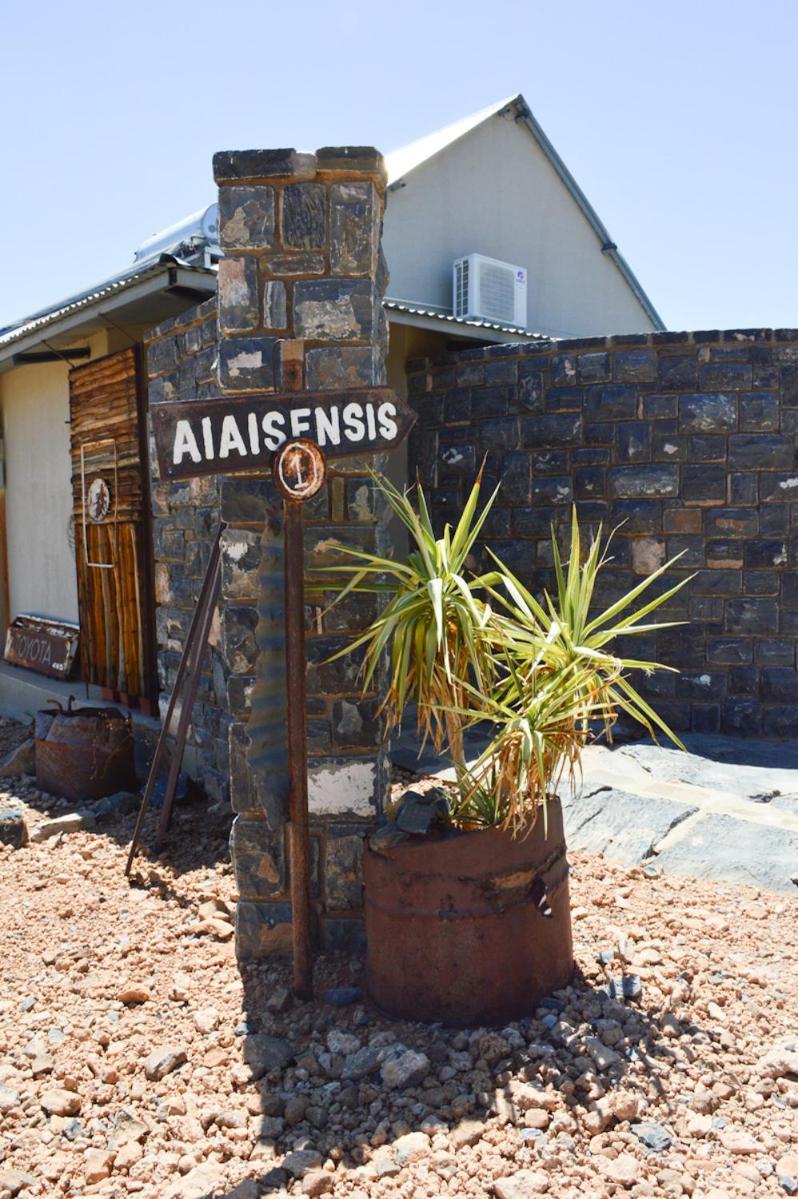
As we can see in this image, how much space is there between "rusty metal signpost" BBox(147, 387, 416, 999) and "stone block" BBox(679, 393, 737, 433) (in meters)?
3.51

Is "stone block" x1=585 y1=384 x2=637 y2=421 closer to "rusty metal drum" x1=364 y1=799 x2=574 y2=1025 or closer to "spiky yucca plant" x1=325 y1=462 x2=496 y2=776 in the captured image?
"spiky yucca plant" x1=325 y1=462 x2=496 y2=776

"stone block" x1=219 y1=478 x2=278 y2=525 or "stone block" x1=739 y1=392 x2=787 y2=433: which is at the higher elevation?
"stone block" x1=739 y1=392 x2=787 y2=433

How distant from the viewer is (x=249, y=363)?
330 cm

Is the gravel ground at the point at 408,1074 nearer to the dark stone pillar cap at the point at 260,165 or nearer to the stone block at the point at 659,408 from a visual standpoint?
the dark stone pillar cap at the point at 260,165

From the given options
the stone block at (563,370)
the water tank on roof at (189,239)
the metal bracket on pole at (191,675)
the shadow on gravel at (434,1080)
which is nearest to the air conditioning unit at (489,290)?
the water tank on roof at (189,239)

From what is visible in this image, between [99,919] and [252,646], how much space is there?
4.83 feet

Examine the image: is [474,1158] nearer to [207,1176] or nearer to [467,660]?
[207,1176]

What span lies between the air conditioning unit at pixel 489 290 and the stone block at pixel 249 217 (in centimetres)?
666

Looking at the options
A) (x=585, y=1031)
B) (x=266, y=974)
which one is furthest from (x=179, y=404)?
(x=585, y=1031)

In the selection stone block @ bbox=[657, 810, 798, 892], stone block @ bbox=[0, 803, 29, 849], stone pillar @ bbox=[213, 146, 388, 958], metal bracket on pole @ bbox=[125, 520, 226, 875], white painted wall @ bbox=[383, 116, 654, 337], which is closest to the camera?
stone pillar @ bbox=[213, 146, 388, 958]

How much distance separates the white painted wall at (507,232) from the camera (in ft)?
33.2

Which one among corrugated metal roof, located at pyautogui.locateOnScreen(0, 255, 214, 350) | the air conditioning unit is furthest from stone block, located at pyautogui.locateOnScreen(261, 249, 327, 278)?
the air conditioning unit

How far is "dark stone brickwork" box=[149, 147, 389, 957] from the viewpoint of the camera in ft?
10.6

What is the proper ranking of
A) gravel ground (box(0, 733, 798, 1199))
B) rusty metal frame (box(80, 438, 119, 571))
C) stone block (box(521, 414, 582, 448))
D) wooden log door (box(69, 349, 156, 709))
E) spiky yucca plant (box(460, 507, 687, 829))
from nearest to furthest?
gravel ground (box(0, 733, 798, 1199)), spiky yucca plant (box(460, 507, 687, 829)), stone block (box(521, 414, 582, 448)), wooden log door (box(69, 349, 156, 709)), rusty metal frame (box(80, 438, 119, 571))
